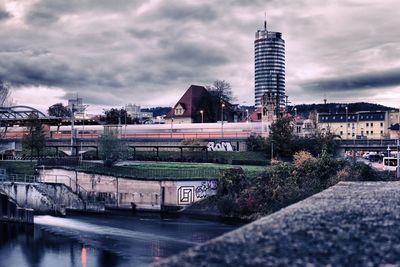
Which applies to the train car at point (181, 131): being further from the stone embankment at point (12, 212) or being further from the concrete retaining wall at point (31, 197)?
the stone embankment at point (12, 212)

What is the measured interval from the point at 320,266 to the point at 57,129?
123m

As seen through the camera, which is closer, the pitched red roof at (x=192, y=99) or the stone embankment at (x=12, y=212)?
the stone embankment at (x=12, y=212)

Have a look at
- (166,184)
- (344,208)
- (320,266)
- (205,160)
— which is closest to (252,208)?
(166,184)

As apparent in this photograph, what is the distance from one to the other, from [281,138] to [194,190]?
103 feet

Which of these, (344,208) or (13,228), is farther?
(13,228)

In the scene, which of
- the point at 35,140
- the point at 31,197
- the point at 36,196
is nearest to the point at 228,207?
the point at 36,196

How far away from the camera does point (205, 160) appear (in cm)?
8944

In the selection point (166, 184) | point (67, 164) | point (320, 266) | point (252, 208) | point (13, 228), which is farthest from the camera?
point (67, 164)

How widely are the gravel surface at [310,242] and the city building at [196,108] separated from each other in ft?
393

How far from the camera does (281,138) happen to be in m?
91.8

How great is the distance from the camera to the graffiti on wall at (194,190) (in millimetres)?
65000

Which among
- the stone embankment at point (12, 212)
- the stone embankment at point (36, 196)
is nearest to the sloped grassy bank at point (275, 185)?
the stone embankment at point (36, 196)

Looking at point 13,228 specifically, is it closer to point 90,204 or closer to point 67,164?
point 90,204

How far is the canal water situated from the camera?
40.2m
